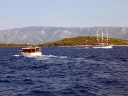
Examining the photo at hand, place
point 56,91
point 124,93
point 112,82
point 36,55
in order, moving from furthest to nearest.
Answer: point 36,55 < point 112,82 < point 56,91 < point 124,93

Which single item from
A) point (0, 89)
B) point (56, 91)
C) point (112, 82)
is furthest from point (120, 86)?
point (0, 89)

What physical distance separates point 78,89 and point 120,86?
667 cm

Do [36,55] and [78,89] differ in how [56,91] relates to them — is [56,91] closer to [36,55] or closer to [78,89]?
[78,89]

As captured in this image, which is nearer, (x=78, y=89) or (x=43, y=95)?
(x=43, y=95)

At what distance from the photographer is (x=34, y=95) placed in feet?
82.8

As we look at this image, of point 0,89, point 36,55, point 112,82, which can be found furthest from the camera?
point 36,55

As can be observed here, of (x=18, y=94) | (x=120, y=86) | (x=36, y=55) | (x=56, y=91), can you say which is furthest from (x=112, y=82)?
(x=36, y=55)

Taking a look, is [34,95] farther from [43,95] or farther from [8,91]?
[8,91]

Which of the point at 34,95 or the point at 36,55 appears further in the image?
the point at 36,55

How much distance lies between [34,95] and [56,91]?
3.25m

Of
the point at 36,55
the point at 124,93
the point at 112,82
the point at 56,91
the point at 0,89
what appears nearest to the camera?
the point at 124,93

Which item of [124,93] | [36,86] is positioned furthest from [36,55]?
[124,93]

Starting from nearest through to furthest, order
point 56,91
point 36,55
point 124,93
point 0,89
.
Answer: point 124,93 → point 56,91 → point 0,89 → point 36,55

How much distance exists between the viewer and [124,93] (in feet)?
82.2
